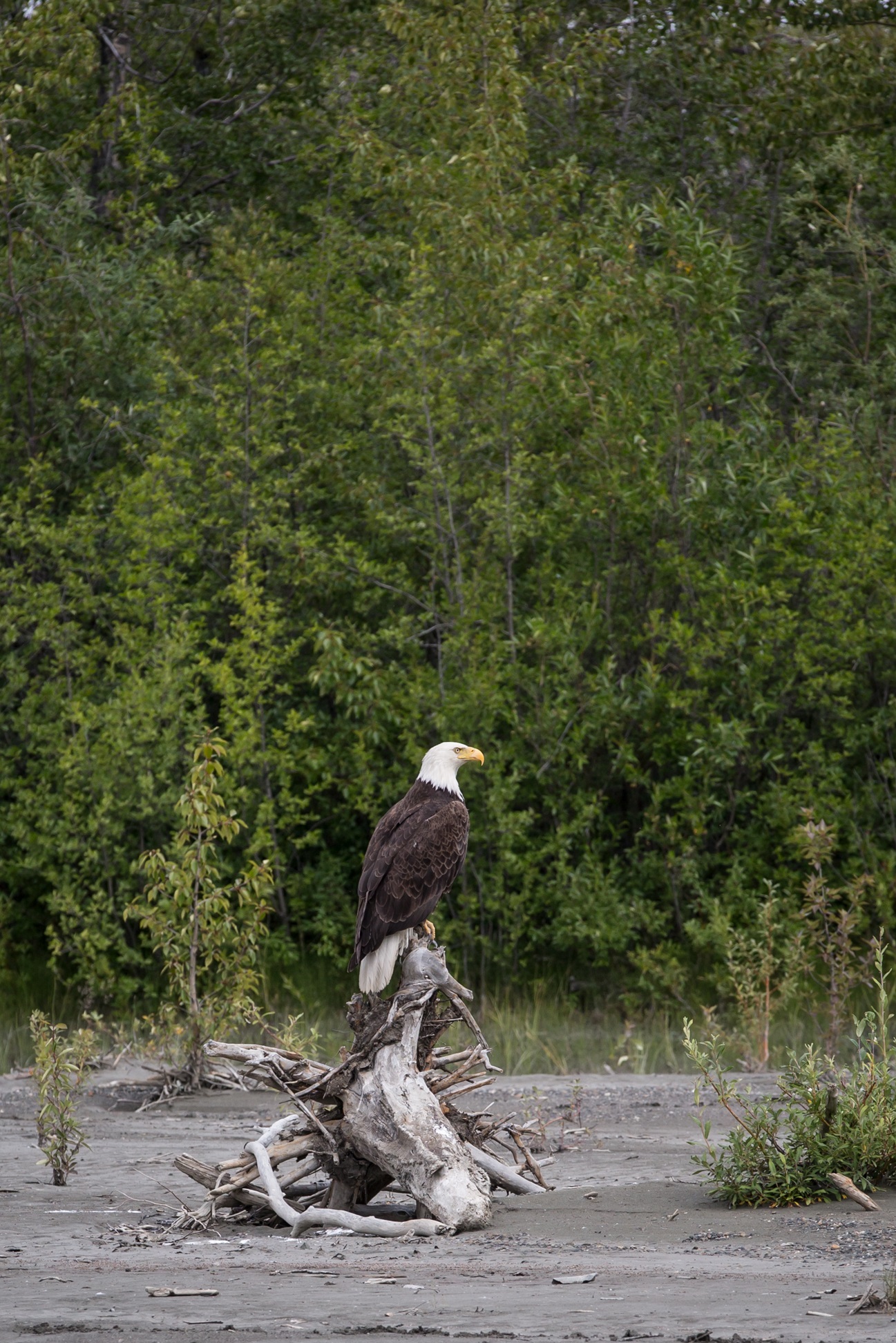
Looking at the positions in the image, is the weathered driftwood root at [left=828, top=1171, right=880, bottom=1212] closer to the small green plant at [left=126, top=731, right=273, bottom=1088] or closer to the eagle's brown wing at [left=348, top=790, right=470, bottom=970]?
the eagle's brown wing at [left=348, top=790, right=470, bottom=970]

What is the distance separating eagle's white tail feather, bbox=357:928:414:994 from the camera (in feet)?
23.4

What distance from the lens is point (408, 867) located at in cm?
736

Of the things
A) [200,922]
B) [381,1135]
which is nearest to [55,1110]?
[381,1135]

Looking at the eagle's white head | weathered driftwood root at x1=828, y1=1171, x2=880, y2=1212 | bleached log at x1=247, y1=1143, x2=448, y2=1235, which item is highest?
the eagle's white head

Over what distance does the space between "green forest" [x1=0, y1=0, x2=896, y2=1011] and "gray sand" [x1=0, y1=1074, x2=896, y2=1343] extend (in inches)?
233

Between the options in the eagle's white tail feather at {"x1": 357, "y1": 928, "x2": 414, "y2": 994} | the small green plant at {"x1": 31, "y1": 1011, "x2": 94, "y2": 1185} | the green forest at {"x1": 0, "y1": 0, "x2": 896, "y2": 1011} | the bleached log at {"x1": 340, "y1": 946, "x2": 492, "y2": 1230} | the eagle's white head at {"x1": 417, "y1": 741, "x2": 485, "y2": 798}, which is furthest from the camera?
the green forest at {"x1": 0, "y1": 0, "x2": 896, "y2": 1011}

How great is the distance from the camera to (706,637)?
43.9 feet

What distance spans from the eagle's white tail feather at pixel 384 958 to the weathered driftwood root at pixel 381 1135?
392 millimetres

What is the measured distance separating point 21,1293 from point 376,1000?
194cm

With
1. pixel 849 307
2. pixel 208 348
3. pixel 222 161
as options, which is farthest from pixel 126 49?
pixel 849 307

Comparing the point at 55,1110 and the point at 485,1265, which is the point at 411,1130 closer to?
the point at 485,1265

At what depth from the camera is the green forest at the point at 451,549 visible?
13477 millimetres

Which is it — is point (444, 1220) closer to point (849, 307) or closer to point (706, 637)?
point (706, 637)

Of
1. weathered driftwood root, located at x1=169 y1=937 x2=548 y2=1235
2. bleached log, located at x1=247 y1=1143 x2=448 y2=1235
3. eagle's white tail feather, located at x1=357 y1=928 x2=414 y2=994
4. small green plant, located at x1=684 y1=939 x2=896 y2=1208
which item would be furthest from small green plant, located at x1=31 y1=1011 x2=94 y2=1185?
small green plant, located at x1=684 y1=939 x2=896 y2=1208
